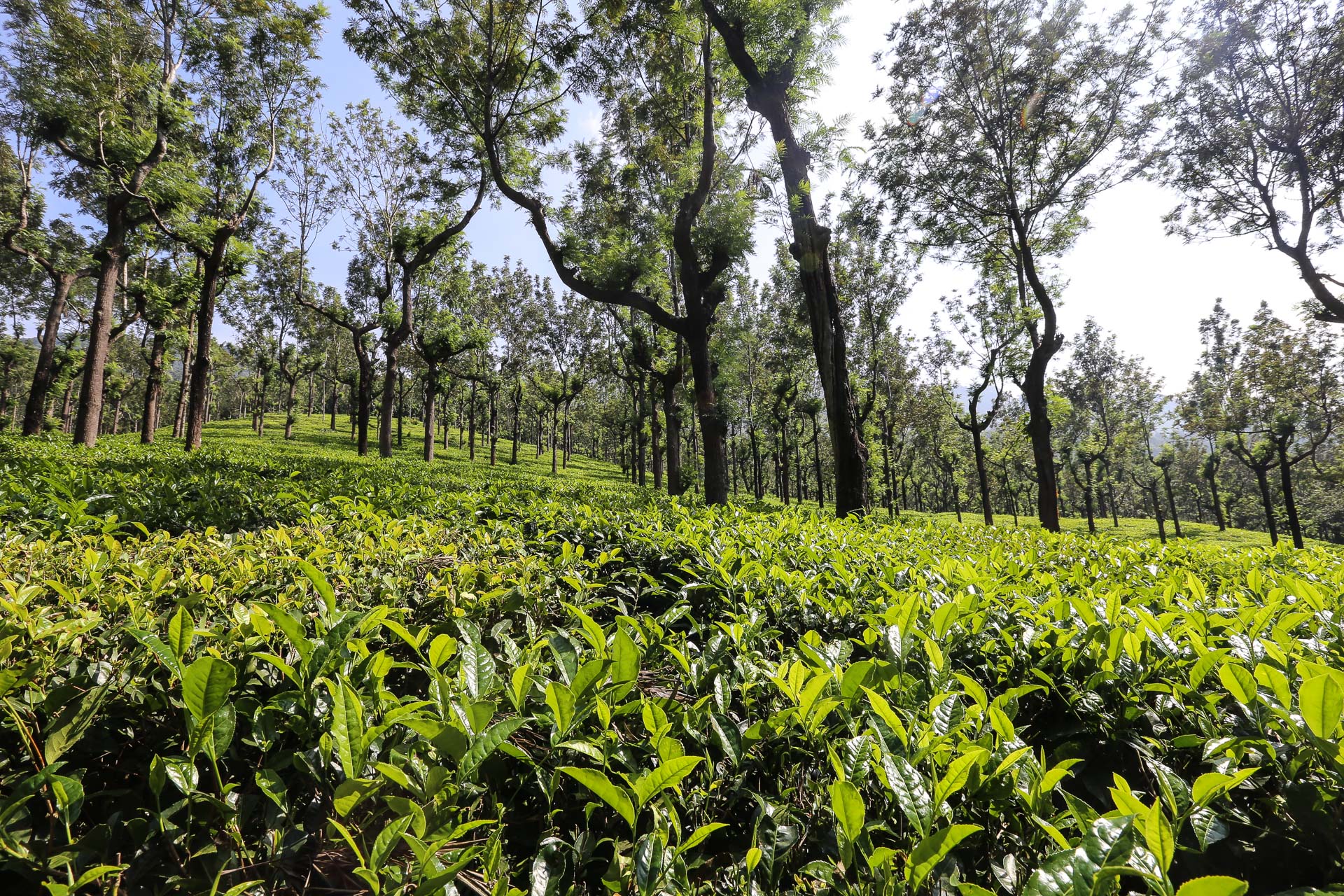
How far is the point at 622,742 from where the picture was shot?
4.45ft

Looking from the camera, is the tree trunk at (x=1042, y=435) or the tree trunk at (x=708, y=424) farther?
the tree trunk at (x=1042, y=435)

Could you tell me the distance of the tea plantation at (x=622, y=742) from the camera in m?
1.03

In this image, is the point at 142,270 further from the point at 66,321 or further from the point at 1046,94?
the point at 1046,94

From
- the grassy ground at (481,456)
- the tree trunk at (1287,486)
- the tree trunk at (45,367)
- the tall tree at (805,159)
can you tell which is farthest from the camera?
the grassy ground at (481,456)

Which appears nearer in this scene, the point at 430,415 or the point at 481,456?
the point at 430,415

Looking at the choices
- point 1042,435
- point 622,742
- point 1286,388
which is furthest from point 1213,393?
point 622,742

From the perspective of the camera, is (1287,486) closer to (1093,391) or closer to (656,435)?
(1093,391)

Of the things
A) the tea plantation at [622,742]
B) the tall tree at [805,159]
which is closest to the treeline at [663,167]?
the tall tree at [805,159]

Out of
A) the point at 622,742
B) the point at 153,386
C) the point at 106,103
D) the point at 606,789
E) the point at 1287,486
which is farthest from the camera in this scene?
the point at 1287,486

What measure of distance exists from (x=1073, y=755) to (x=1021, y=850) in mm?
633

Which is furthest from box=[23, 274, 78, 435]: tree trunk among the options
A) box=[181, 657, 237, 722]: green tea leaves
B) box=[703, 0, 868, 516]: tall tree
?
box=[181, 657, 237, 722]: green tea leaves

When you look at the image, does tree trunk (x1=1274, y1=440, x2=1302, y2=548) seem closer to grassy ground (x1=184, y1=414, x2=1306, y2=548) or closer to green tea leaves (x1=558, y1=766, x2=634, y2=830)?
grassy ground (x1=184, y1=414, x2=1306, y2=548)

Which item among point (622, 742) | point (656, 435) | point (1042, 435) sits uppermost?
point (656, 435)

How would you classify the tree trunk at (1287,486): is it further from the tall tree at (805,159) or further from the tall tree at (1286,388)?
the tall tree at (805,159)
